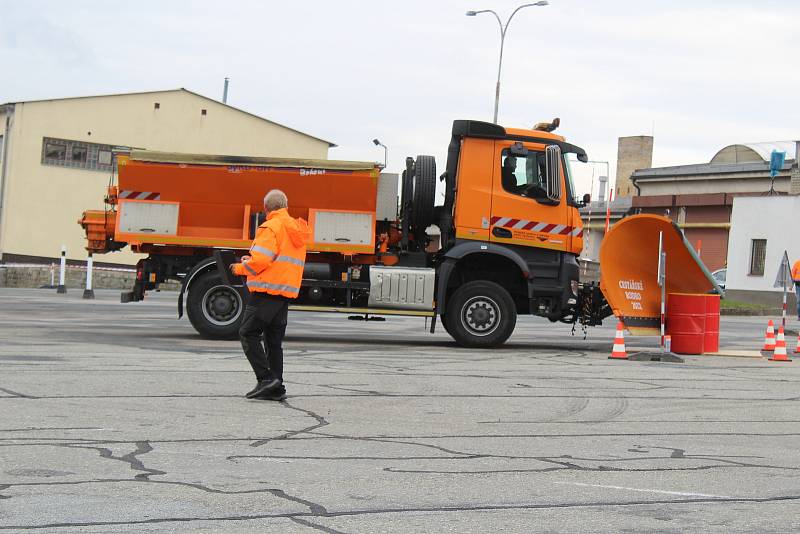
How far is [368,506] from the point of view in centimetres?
600

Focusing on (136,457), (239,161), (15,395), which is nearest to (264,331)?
(15,395)

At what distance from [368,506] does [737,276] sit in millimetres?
44771

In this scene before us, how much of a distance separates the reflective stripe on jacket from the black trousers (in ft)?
0.36

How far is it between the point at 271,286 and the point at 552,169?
8.23 meters

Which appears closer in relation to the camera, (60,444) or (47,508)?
(47,508)

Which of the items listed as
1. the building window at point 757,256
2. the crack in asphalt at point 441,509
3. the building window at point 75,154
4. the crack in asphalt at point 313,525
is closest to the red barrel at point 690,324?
the crack in asphalt at point 441,509

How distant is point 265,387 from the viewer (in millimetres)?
10141

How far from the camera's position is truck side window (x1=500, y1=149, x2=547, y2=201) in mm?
17562

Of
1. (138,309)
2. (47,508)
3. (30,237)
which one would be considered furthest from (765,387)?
(30,237)

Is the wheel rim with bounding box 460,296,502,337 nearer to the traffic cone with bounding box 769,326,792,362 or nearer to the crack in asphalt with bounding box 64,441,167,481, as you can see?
the traffic cone with bounding box 769,326,792,362

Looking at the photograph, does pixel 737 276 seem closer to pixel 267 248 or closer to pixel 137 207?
pixel 137 207

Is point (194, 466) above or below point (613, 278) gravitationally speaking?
below

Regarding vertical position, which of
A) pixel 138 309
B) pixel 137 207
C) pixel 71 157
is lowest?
pixel 138 309

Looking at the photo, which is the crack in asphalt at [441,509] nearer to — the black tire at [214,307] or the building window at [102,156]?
the black tire at [214,307]
